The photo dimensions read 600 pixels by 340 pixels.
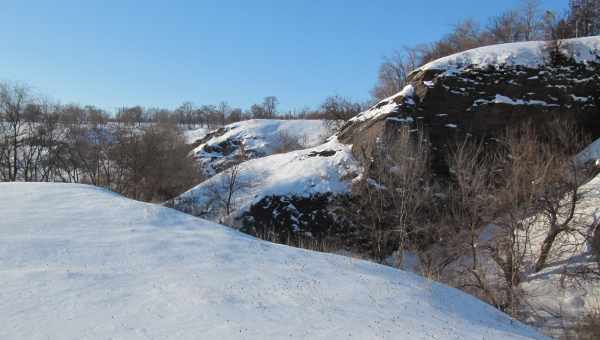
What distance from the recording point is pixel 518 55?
78.0 feet

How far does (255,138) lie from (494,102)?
1571 inches

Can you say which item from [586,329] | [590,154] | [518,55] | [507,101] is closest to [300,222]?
[586,329]

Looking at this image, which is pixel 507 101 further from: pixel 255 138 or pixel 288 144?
pixel 255 138

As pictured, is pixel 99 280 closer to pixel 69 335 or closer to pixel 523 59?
pixel 69 335

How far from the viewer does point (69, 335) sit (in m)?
4.29

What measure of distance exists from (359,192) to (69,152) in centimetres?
2810

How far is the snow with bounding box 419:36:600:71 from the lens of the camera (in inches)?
922

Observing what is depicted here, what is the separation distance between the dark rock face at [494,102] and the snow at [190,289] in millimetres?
15092

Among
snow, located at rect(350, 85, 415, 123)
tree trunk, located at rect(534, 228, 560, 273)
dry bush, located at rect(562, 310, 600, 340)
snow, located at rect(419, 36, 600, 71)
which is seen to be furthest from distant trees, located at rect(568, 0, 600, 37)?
dry bush, located at rect(562, 310, 600, 340)

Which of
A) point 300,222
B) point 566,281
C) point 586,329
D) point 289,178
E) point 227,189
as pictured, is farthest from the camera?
point 227,189

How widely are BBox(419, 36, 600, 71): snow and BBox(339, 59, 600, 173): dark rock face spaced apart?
1.64 feet

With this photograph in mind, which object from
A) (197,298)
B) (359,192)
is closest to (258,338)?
(197,298)

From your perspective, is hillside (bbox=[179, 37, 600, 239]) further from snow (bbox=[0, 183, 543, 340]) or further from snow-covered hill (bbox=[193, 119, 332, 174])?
snow-covered hill (bbox=[193, 119, 332, 174])

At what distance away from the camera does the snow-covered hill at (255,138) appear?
177ft
